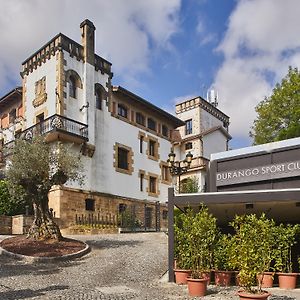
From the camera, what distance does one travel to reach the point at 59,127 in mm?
24031

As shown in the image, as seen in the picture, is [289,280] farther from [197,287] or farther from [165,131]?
[165,131]

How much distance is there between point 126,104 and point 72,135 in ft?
23.3

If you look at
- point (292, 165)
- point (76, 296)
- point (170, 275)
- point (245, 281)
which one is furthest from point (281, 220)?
point (76, 296)

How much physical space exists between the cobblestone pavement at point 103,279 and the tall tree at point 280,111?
14744 mm

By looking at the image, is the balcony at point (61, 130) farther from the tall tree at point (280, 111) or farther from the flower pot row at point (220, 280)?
the flower pot row at point (220, 280)

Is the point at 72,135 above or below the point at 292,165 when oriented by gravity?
above

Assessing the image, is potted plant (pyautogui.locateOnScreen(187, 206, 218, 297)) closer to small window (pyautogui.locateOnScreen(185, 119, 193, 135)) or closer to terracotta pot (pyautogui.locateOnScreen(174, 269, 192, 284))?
terracotta pot (pyautogui.locateOnScreen(174, 269, 192, 284))

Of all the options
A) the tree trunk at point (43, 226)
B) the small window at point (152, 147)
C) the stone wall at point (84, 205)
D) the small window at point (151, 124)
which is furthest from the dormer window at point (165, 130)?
the tree trunk at point (43, 226)

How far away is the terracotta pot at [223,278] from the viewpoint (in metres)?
10.8

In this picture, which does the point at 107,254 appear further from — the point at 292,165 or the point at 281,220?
the point at 292,165

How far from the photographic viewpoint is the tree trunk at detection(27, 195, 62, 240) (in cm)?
1673

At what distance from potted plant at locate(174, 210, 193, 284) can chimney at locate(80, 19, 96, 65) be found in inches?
736

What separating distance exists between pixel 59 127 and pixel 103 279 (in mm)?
14053

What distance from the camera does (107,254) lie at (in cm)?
1540
